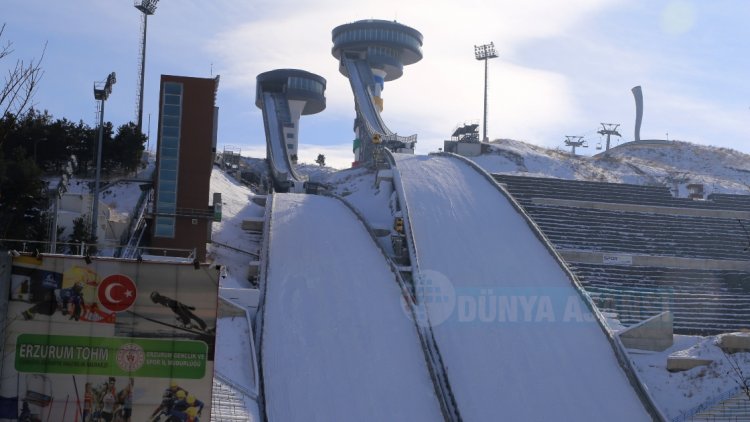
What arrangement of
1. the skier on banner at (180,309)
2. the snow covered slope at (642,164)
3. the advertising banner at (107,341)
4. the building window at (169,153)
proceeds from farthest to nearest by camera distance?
1. the snow covered slope at (642,164)
2. the building window at (169,153)
3. the skier on banner at (180,309)
4. the advertising banner at (107,341)

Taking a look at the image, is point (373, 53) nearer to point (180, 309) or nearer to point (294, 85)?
point (294, 85)

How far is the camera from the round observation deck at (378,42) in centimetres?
8312

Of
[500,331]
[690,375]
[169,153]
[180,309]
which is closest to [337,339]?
[500,331]

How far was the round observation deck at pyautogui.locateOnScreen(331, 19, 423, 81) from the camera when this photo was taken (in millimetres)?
83125

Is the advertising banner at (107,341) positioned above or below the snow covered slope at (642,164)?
below

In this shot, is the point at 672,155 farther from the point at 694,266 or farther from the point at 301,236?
the point at 301,236

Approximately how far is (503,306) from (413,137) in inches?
1444

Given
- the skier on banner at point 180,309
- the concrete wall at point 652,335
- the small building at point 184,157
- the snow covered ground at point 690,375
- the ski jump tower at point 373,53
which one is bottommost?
the snow covered ground at point 690,375

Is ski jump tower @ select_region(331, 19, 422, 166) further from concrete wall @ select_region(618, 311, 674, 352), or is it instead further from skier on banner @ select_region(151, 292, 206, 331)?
skier on banner @ select_region(151, 292, 206, 331)

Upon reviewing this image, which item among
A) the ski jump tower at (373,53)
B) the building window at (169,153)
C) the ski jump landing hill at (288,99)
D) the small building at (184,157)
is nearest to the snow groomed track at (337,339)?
the small building at (184,157)

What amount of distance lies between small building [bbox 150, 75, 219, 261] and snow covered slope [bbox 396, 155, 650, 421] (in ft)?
29.1

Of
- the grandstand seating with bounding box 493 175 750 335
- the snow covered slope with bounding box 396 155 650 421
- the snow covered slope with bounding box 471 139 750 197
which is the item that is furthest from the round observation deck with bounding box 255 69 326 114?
the snow covered slope with bounding box 396 155 650 421

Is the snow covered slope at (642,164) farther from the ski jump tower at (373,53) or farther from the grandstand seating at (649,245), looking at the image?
the ski jump tower at (373,53)

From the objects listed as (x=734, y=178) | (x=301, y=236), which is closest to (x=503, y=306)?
(x=301, y=236)
